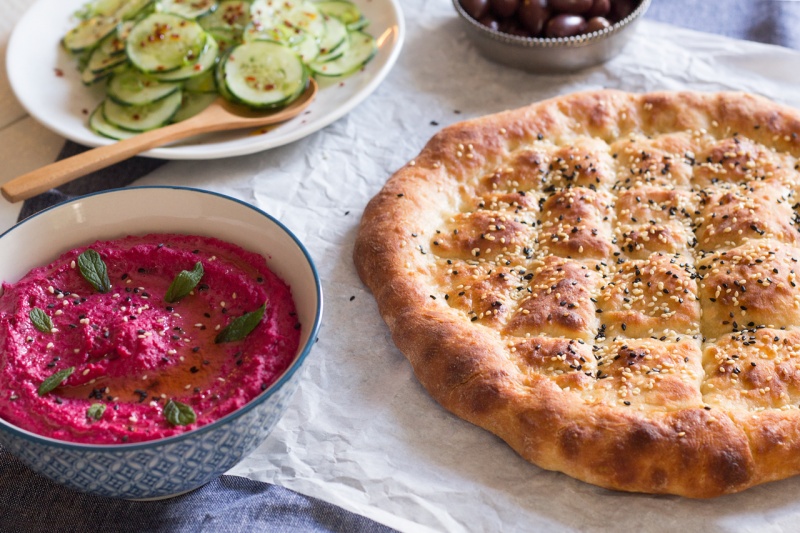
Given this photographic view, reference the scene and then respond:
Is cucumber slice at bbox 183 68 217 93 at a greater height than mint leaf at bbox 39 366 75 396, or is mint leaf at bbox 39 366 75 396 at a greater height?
mint leaf at bbox 39 366 75 396

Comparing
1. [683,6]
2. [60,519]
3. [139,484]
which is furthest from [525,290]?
[683,6]

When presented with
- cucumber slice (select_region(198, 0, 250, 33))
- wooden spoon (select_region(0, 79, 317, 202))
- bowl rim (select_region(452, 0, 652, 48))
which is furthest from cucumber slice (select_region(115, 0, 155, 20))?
bowl rim (select_region(452, 0, 652, 48))

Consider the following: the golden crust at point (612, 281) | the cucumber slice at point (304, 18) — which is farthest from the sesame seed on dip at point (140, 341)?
the cucumber slice at point (304, 18)

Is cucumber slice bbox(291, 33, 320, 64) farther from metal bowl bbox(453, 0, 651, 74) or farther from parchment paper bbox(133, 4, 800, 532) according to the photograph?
metal bowl bbox(453, 0, 651, 74)

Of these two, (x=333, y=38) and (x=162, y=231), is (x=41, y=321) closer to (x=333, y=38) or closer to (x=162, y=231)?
(x=162, y=231)

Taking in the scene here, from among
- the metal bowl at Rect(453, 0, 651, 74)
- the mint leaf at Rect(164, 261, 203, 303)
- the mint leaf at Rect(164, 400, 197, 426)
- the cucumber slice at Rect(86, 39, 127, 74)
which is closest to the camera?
the mint leaf at Rect(164, 400, 197, 426)

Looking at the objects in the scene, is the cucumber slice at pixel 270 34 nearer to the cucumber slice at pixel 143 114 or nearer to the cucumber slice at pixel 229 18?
the cucumber slice at pixel 229 18
